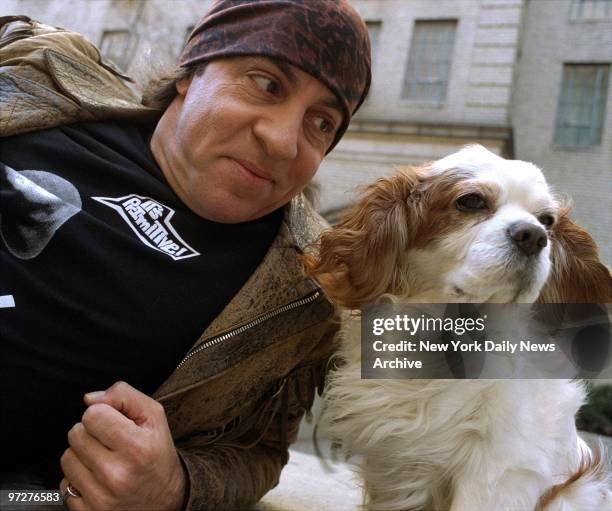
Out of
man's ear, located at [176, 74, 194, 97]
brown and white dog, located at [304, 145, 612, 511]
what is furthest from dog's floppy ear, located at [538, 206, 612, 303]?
man's ear, located at [176, 74, 194, 97]

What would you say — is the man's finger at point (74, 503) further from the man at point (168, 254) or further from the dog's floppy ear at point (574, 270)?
the dog's floppy ear at point (574, 270)

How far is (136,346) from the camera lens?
3.06 feet

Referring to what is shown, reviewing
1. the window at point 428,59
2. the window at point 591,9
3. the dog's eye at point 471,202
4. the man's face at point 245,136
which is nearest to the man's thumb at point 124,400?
Answer: the man's face at point 245,136

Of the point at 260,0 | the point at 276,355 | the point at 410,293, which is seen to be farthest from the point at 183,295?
the point at 260,0

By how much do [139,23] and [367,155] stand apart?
0.71 meters

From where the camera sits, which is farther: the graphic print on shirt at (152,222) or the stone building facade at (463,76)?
the stone building facade at (463,76)

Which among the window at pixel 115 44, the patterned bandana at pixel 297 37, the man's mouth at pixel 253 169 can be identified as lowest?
the man's mouth at pixel 253 169

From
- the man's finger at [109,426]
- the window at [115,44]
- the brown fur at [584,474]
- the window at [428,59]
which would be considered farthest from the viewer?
the window at [428,59]

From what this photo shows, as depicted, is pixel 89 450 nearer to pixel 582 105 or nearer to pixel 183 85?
pixel 183 85

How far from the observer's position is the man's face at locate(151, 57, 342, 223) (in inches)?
38.4

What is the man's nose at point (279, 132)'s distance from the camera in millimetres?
965

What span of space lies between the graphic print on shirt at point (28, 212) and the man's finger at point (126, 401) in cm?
29

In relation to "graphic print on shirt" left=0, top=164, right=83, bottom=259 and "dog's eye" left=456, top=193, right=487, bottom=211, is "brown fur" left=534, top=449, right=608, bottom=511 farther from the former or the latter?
"graphic print on shirt" left=0, top=164, right=83, bottom=259

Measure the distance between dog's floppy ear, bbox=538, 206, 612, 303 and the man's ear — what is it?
81 cm
